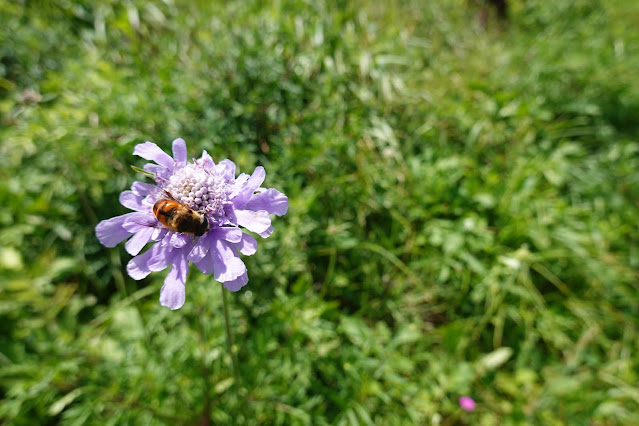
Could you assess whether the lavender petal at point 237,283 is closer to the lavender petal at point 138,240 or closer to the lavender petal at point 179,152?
the lavender petal at point 138,240

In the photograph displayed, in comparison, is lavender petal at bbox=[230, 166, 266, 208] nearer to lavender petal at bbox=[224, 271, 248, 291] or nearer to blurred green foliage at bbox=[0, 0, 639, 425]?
lavender petal at bbox=[224, 271, 248, 291]

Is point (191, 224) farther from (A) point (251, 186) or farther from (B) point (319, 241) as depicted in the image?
(B) point (319, 241)

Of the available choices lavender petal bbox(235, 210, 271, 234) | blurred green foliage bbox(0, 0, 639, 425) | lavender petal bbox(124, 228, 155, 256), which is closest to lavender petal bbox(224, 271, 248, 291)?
lavender petal bbox(235, 210, 271, 234)

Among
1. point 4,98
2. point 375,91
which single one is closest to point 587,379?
point 375,91

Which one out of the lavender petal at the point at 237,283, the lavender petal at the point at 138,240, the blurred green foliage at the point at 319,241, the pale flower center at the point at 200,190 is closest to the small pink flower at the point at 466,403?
the blurred green foliage at the point at 319,241

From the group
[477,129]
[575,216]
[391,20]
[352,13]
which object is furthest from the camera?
[391,20]

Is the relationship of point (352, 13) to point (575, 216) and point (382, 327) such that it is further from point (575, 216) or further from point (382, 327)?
point (382, 327)
